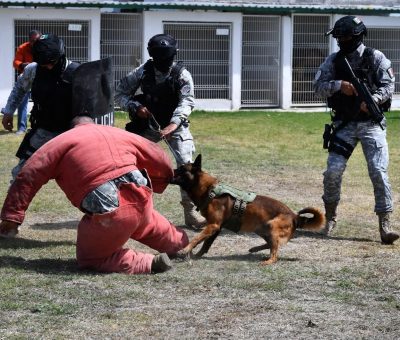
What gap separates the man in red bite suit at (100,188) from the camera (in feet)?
21.7

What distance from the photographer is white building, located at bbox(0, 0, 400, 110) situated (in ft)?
72.8

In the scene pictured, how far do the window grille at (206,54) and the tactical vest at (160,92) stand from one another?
14.9 meters

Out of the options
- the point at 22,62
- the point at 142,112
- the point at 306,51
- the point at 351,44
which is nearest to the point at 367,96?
the point at 351,44

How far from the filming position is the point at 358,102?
8.41 meters

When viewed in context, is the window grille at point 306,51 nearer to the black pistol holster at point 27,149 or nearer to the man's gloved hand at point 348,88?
the man's gloved hand at point 348,88

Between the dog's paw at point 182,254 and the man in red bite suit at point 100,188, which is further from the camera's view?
the dog's paw at point 182,254

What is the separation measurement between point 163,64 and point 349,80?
1675mm

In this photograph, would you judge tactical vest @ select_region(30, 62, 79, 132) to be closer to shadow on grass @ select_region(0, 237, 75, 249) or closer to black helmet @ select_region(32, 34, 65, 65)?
black helmet @ select_region(32, 34, 65, 65)

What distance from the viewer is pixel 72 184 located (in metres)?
6.68

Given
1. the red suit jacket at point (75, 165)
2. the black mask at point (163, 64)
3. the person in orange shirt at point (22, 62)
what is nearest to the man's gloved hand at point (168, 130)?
the black mask at point (163, 64)

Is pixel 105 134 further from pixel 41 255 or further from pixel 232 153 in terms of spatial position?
pixel 232 153

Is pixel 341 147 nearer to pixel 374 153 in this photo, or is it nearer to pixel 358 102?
pixel 374 153

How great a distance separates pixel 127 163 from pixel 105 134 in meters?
0.26

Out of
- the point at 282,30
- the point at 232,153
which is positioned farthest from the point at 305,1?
the point at 232,153
